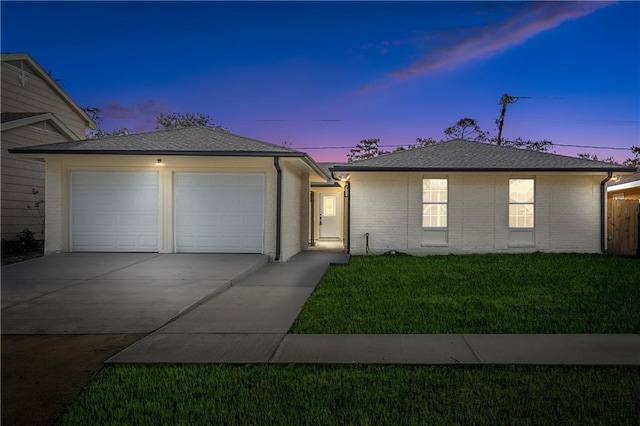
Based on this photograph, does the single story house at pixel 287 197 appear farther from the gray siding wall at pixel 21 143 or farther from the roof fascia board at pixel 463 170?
the gray siding wall at pixel 21 143

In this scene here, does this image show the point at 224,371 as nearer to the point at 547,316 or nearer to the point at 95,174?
the point at 547,316

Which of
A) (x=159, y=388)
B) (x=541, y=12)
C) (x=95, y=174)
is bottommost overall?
(x=159, y=388)

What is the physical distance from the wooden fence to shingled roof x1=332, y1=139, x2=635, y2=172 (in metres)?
1.66

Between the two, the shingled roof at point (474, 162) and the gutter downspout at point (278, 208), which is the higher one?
the shingled roof at point (474, 162)

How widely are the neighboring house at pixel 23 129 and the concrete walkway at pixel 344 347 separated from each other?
488 inches

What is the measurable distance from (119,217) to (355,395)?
1149 centimetres

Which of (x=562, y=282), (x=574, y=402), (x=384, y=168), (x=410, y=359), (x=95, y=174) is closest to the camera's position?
(x=574, y=402)

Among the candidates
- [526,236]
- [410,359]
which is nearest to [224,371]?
[410,359]

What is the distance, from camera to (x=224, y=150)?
39.2 ft

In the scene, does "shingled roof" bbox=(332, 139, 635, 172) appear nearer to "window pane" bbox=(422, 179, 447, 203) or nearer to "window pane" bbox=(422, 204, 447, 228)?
"window pane" bbox=(422, 179, 447, 203)

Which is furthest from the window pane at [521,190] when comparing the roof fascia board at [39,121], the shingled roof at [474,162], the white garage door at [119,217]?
the roof fascia board at [39,121]

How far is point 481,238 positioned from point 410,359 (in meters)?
11.2

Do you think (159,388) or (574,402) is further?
(159,388)

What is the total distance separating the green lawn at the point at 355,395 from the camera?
307cm
